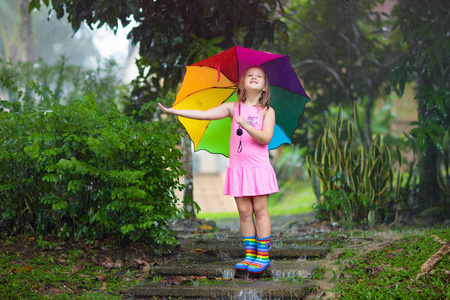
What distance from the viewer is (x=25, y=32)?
14.5 meters

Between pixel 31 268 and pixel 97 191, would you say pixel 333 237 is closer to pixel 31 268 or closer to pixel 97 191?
pixel 97 191

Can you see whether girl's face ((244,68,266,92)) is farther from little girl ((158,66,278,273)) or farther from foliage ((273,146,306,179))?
foliage ((273,146,306,179))

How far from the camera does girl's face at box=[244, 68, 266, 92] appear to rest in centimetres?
337

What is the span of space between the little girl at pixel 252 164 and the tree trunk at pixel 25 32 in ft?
42.9

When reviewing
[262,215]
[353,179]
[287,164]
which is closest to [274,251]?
[262,215]

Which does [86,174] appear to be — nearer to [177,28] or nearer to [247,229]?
[247,229]

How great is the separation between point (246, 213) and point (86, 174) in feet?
4.78

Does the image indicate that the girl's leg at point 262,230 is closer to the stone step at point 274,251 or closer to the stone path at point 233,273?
the stone path at point 233,273

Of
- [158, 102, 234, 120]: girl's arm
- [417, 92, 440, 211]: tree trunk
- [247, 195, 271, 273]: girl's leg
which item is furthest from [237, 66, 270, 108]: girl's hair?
[417, 92, 440, 211]: tree trunk

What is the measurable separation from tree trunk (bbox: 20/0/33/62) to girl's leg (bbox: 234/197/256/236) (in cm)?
1343

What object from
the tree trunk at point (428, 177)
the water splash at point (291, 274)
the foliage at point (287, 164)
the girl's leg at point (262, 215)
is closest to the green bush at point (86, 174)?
the girl's leg at point (262, 215)

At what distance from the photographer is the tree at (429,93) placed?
591 cm

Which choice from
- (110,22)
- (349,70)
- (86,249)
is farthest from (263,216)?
(349,70)

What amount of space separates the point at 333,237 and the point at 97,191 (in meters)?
2.28
